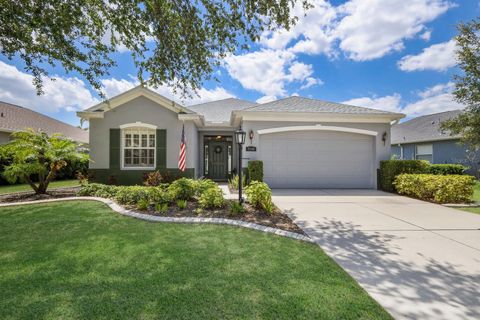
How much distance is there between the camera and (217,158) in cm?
1359

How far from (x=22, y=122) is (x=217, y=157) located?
14.3 meters

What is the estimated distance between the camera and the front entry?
532 inches

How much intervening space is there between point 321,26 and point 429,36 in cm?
602

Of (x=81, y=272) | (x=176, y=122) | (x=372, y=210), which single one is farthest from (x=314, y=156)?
(x=81, y=272)

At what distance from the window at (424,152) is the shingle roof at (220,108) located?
15038 millimetres

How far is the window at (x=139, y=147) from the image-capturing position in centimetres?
1064

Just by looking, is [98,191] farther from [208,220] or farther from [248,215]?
[248,215]

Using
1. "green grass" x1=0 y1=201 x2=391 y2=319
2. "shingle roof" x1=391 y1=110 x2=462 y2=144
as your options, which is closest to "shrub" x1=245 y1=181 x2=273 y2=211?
"green grass" x1=0 y1=201 x2=391 y2=319

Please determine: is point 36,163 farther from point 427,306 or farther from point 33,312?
point 427,306

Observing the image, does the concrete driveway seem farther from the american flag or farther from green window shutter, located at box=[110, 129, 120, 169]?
green window shutter, located at box=[110, 129, 120, 169]

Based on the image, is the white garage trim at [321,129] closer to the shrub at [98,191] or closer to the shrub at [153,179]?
the shrub at [153,179]

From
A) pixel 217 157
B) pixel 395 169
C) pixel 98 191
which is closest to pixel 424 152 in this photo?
pixel 395 169

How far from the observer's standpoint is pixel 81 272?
2.98 m

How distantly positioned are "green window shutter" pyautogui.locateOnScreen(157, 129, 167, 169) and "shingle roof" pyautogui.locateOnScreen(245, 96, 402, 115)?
4066mm
